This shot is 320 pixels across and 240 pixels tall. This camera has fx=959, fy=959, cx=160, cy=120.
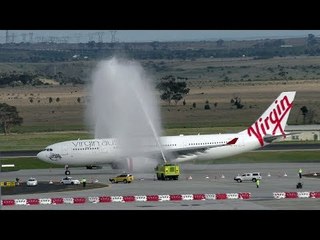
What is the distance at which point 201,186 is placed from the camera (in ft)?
275

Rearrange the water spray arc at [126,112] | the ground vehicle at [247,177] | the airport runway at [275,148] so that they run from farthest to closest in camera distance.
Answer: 1. the airport runway at [275,148]
2. the water spray arc at [126,112]
3. the ground vehicle at [247,177]

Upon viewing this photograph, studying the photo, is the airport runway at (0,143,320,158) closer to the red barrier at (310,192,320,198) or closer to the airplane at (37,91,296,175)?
the airplane at (37,91,296,175)

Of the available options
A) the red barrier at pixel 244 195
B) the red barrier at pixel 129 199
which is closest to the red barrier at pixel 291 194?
the red barrier at pixel 244 195

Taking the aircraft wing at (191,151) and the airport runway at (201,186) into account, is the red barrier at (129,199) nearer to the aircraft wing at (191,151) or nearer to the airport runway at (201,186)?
the airport runway at (201,186)

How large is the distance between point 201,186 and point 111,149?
20886mm

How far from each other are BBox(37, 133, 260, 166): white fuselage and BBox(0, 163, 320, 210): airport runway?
1.52m

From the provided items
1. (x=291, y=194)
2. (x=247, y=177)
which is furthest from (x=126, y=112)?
(x=291, y=194)

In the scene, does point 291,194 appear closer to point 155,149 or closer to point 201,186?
point 201,186

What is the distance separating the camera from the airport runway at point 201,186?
65875 mm

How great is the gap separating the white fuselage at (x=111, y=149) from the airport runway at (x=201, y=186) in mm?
1525

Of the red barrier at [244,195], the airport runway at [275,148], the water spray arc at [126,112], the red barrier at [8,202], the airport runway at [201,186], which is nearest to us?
the airport runway at [201,186]
